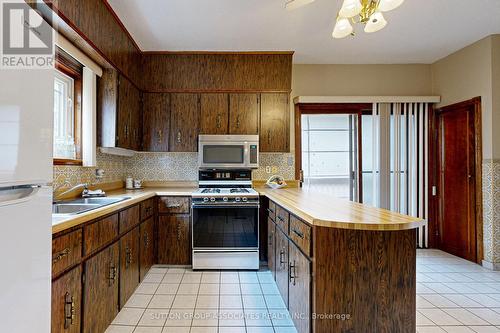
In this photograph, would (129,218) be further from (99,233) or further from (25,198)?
(25,198)

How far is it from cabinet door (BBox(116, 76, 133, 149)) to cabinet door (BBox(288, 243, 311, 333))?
204cm

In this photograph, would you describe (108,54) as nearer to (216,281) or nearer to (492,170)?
(216,281)

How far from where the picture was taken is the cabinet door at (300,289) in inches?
60.8

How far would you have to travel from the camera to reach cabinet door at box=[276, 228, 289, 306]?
2.12 metres

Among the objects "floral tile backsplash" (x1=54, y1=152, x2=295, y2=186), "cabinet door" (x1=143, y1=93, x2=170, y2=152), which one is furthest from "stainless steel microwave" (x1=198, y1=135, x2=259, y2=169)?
"cabinet door" (x1=143, y1=93, x2=170, y2=152)

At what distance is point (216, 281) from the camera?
2.77 meters

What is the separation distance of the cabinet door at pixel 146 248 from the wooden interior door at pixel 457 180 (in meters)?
3.71

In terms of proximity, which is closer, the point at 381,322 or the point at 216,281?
the point at 381,322

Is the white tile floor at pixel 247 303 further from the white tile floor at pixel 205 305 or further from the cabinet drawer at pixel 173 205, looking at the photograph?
the cabinet drawer at pixel 173 205

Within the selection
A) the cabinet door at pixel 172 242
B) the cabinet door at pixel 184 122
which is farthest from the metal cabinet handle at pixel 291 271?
the cabinet door at pixel 184 122

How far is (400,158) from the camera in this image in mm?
3820

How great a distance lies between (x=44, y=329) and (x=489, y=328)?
271 centimetres

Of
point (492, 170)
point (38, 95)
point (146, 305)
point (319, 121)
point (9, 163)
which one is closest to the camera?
point (9, 163)

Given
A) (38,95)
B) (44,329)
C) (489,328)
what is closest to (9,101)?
(38,95)
